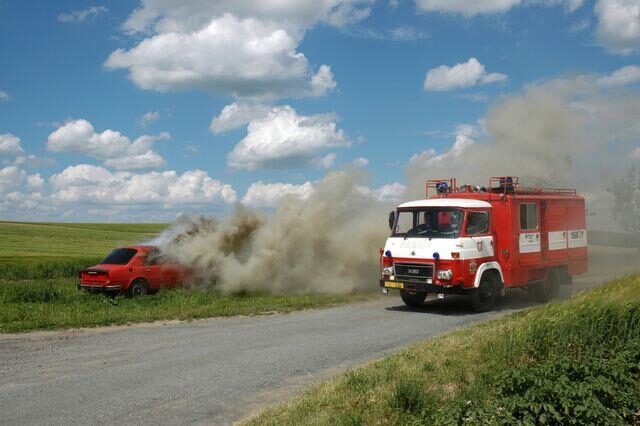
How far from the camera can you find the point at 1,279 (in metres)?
26.8

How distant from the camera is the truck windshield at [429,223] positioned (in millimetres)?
14219

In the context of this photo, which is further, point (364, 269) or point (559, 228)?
point (364, 269)

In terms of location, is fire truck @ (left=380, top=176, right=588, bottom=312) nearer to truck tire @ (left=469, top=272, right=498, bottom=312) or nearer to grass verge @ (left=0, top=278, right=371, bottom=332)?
truck tire @ (left=469, top=272, right=498, bottom=312)

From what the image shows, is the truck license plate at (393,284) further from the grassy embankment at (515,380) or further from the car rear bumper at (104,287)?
the car rear bumper at (104,287)

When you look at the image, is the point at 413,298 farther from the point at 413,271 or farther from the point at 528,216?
the point at 528,216

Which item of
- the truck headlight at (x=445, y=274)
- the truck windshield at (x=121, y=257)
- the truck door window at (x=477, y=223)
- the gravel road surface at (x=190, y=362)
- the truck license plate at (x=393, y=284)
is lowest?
the gravel road surface at (x=190, y=362)

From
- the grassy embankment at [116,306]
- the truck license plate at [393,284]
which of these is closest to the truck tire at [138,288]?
the grassy embankment at [116,306]

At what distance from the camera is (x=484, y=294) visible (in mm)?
14367

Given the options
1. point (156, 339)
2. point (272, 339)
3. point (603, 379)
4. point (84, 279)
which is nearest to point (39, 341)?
point (156, 339)

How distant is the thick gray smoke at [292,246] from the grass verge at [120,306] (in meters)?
0.93

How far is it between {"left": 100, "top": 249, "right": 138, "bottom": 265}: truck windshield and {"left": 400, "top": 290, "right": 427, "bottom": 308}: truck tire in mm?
8895

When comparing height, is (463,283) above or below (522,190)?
below

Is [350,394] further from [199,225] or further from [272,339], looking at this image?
[199,225]

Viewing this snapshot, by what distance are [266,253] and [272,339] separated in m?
8.41
